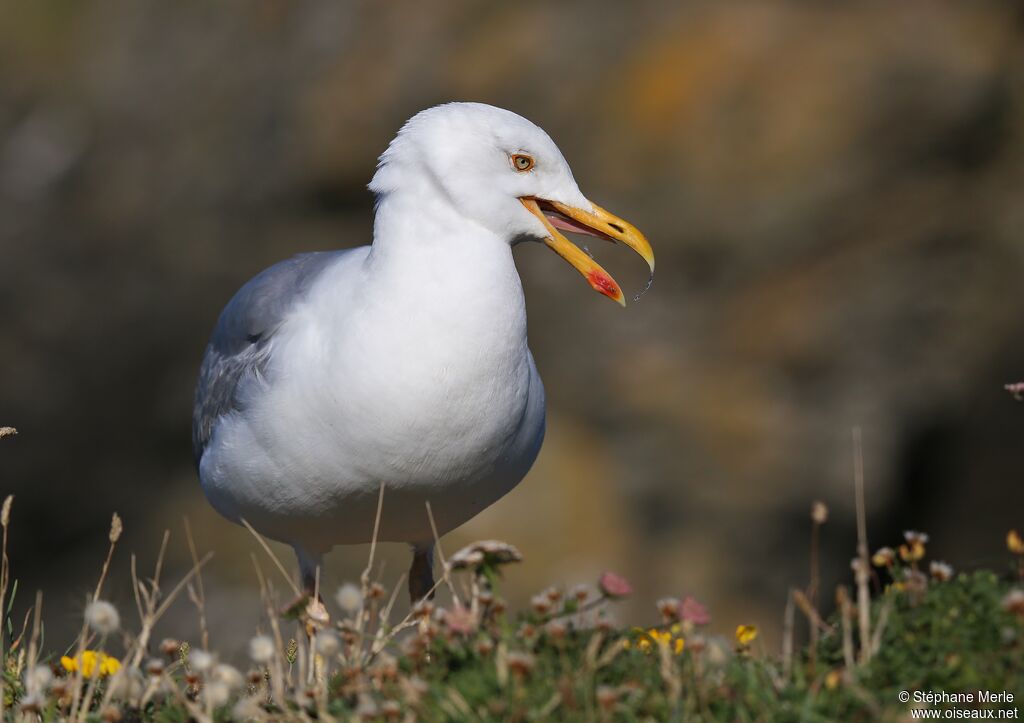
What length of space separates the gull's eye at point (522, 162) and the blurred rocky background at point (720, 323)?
5.52 meters

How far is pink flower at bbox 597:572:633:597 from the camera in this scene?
3.25 metres

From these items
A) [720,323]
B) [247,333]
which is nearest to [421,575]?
[247,333]

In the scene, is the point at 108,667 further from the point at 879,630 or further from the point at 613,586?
the point at 879,630

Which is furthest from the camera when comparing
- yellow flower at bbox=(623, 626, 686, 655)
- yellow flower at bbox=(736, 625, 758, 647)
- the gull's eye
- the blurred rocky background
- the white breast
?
the blurred rocky background

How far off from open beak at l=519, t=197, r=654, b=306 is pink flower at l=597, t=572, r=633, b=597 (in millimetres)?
1304

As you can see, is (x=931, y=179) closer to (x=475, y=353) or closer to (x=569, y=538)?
(x=569, y=538)

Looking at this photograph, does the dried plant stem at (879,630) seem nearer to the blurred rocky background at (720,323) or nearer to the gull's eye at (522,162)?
the gull's eye at (522,162)

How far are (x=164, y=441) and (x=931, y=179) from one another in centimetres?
605

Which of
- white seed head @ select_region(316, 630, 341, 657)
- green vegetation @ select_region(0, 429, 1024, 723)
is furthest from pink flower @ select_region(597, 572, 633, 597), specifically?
white seed head @ select_region(316, 630, 341, 657)

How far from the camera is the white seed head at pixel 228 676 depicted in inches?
136

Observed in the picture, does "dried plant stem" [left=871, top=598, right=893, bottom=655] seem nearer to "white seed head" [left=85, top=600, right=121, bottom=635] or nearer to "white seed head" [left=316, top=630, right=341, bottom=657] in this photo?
"white seed head" [left=316, top=630, right=341, bottom=657]

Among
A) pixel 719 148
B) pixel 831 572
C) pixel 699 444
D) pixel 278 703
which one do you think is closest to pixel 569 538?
pixel 699 444

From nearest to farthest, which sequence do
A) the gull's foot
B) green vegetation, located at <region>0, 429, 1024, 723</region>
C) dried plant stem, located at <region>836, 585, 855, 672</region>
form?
green vegetation, located at <region>0, 429, 1024, 723</region> < dried plant stem, located at <region>836, 585, 855, 672</region> < the gull's foot

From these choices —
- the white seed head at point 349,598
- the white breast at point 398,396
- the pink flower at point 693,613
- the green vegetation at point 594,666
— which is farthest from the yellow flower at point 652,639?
the white breast at point 398,396
